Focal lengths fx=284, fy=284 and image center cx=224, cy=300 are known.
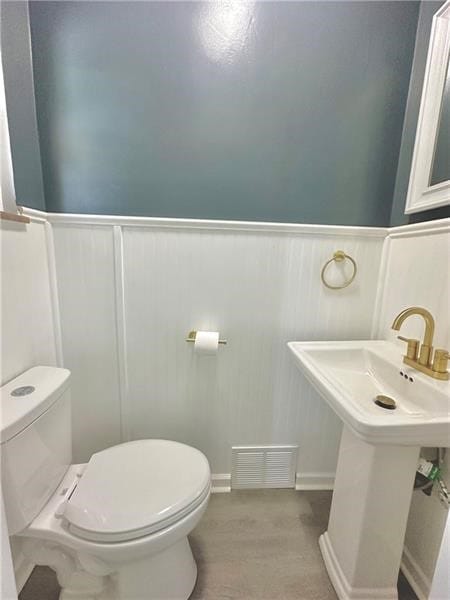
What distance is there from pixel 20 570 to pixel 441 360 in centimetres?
166

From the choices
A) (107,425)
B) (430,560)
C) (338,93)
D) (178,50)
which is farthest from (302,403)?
(178,50)

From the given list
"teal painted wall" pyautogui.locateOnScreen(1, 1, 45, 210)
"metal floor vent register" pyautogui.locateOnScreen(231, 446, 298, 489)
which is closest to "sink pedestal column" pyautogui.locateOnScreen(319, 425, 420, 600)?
"metal floor vent register" pyautogui.locateOnScreen(231, 446, 298, 489)

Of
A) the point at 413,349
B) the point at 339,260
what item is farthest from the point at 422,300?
the point at 339,260

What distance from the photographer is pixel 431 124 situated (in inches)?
43.2

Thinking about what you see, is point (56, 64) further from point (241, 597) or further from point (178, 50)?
point (241, 597)

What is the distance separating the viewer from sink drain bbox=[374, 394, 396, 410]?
967 millimetres

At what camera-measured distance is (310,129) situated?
3.93 feet

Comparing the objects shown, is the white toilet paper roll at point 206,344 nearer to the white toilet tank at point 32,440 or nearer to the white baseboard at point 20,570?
the white toilet tank at point 32,440

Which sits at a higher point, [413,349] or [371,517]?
[413,349]

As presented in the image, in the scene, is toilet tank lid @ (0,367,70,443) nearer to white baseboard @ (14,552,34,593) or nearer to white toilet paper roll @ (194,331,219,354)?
white toilet paper roll @ (194,331,219,354)

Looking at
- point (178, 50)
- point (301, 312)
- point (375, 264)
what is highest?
point (178, 50)

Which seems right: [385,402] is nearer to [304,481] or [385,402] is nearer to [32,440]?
[304,481]

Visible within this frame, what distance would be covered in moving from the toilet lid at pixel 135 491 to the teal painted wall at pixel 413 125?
1.28m

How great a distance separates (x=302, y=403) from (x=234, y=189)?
107 centimetres
